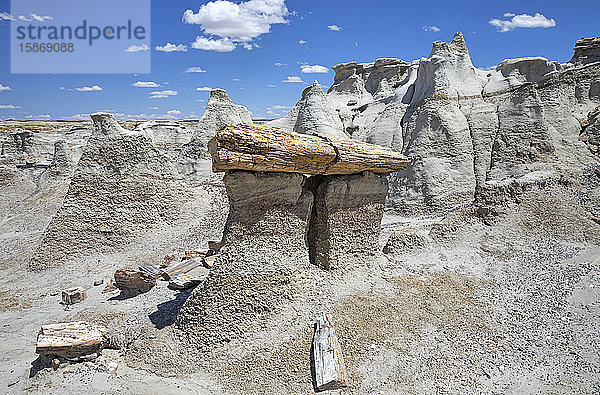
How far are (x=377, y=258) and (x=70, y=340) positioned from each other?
5.89 meters

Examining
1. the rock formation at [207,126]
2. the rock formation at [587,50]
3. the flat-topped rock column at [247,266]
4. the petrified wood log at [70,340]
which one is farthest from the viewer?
the rock formation at [587,50]

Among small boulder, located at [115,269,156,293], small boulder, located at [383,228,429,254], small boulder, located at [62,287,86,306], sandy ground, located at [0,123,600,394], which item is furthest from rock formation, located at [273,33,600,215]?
small boulder, located at [62,287,86,306]

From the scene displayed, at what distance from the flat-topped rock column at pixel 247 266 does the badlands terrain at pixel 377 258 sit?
0.03 m

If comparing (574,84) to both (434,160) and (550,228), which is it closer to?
(434,160)

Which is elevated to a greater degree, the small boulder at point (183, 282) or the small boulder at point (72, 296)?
the small boulder at point (183, 282)

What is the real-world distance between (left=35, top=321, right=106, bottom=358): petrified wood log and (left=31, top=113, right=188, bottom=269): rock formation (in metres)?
5.62

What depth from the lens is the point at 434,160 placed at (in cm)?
1480

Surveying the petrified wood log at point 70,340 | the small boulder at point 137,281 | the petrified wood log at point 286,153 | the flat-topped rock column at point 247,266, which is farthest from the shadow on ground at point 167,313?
the petrified wood log at point 286,153

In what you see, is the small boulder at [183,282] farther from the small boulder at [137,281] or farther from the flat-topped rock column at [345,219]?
the flat-topped rock column at [345,219]

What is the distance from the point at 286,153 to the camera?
6.26 metres

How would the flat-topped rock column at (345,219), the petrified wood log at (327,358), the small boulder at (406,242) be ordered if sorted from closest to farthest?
the petrified wood log at (327,358)
the flat-topped rock column at (345,219)
the small boulder at (406,242)

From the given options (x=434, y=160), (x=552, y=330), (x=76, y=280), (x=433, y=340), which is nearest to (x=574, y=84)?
(x=434, y=160)

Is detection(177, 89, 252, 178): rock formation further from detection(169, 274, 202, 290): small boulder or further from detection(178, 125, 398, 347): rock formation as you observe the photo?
detection(178, 125, 398, 347): rock formation

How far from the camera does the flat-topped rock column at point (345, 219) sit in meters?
7.57
